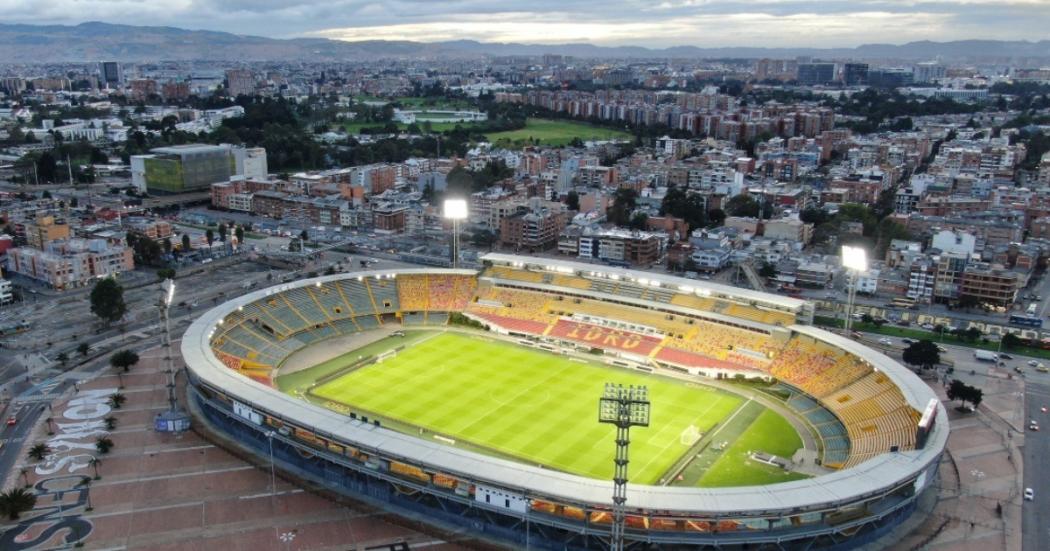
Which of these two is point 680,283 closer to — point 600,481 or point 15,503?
point 600,481

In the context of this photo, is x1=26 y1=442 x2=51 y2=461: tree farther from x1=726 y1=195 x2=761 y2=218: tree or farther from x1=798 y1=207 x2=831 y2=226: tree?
x1=798 y1=207 x2=831 y2=226: tree

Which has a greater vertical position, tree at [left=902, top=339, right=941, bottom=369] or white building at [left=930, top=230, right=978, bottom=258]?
white building at [left=930, top=230, right=978, bottom=258]

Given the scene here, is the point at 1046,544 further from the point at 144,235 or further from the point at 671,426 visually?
the point at 144,235

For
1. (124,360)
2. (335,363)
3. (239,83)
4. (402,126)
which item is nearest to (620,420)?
(335,363)

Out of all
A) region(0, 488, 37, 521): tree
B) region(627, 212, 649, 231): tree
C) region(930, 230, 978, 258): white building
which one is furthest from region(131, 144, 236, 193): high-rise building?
region(930, 230, 978, 258): white building

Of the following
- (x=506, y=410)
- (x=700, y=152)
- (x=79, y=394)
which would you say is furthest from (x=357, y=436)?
(x=700, y=152)

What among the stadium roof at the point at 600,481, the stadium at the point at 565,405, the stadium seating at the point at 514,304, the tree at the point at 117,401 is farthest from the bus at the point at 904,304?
the tree at the point at 117,401
